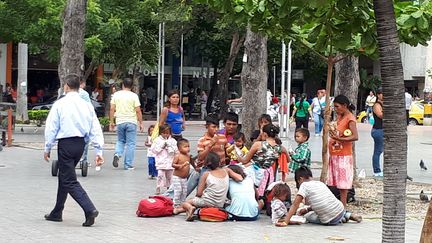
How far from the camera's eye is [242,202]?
1016cm

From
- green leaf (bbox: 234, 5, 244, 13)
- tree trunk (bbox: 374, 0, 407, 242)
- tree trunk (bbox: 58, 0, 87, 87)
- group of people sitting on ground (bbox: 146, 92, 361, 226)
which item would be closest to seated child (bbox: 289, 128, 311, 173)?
group of people sitting on ground (bbox: 146, 92, 361, 226)

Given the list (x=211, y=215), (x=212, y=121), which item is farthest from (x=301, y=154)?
(x=211, y=215)

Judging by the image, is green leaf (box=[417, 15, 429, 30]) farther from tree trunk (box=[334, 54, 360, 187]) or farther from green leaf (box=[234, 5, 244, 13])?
tree trunk (box=[334, 54, 360, 187])

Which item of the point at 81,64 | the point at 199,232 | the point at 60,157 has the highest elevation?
the point at 81,64

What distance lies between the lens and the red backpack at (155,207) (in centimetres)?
1020

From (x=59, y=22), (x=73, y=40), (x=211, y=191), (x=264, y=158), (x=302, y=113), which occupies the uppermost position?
(x=59, y=22)

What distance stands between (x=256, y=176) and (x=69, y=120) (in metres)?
2.72

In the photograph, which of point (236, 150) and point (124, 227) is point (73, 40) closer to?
point (236, 150)

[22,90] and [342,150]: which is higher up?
[22,90]

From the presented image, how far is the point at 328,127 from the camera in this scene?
1099 cm

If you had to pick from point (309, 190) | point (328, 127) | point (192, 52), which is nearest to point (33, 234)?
point (309, 190)

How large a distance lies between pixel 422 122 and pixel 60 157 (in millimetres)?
38199

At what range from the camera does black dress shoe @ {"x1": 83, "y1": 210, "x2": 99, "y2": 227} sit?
30.6 feet

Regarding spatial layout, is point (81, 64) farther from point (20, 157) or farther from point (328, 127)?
point (328, 127)
